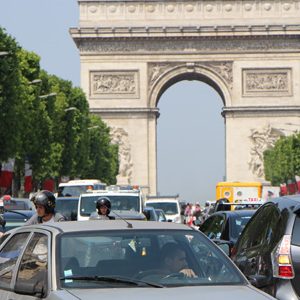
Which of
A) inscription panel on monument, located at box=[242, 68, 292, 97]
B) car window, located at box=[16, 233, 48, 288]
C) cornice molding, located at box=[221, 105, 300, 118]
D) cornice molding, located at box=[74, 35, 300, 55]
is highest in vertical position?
cornice molding, located at box=[74, 35, 300, 55]

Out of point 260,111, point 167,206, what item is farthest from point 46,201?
point 260,111

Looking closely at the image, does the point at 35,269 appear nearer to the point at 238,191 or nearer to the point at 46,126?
the point at 238,191

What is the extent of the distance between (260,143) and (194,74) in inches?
293

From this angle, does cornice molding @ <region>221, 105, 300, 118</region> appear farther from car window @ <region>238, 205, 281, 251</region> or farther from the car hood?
the car hood

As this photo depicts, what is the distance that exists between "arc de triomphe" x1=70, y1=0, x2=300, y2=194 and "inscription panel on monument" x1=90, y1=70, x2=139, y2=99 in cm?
7

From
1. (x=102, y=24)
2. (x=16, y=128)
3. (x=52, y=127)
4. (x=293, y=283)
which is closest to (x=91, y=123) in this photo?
→ (x=102, y=24)

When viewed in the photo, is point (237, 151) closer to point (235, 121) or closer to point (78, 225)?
point (235, 121)

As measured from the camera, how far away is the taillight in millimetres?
12523

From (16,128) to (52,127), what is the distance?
45.2ft

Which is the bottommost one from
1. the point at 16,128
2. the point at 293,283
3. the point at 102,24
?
the point at 293,283

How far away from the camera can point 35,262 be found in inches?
422

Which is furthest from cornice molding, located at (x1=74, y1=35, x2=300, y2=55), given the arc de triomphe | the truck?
the truck

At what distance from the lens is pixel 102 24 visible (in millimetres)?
102438

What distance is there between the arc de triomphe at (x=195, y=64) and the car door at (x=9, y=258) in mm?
90206
